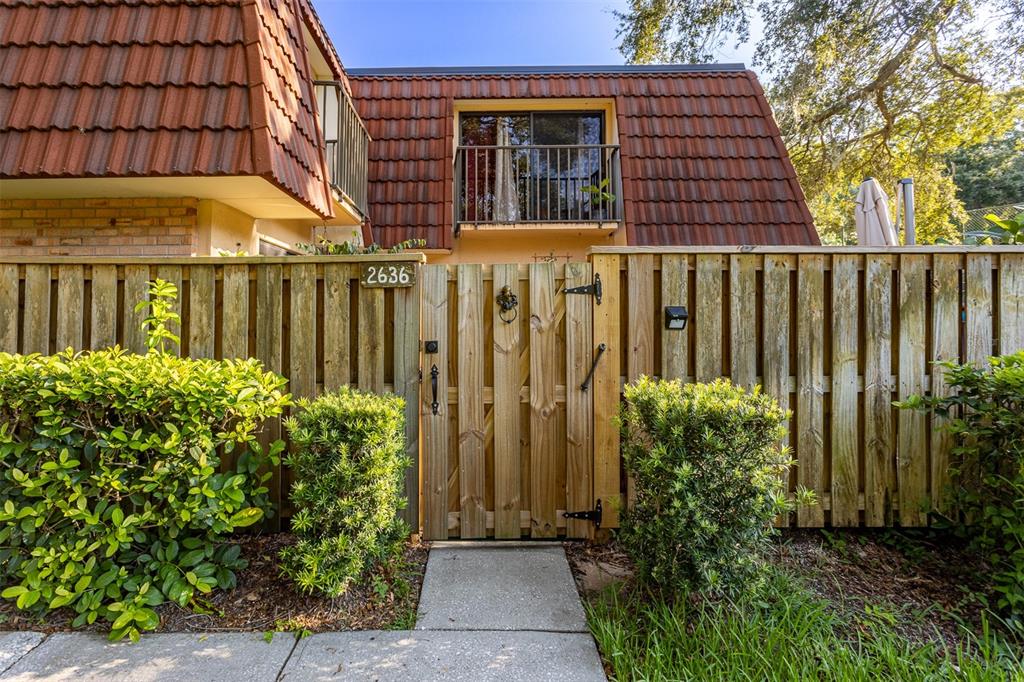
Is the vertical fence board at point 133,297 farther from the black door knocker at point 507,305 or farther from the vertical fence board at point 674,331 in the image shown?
the vertical fence board at point 674,331

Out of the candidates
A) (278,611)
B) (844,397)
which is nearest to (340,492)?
(278,611)

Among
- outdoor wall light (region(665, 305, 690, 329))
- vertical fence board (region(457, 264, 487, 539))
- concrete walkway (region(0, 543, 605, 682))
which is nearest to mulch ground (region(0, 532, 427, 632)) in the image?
concrete walkway (region(0, 543, 605, 682))

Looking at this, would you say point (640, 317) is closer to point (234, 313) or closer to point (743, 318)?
point (743, 318)

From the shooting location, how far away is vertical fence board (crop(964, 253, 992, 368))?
3174 mm

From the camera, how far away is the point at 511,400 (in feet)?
10.5

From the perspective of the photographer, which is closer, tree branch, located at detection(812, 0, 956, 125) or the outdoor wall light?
the outdoor wall light

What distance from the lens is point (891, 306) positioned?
10.6ft

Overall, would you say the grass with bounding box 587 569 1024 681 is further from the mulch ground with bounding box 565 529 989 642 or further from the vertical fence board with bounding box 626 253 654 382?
the vertical fence board with bounding box 626 253 654 382

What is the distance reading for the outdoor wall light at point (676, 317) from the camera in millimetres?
3135

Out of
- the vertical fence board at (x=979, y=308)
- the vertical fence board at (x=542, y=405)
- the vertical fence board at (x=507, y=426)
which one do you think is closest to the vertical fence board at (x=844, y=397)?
the vertical fence board at (x=979, y=308)

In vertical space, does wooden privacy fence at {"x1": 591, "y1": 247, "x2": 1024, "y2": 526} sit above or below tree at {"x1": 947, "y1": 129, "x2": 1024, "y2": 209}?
below

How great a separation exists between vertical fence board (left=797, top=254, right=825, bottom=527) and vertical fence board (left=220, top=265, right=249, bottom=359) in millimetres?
3450

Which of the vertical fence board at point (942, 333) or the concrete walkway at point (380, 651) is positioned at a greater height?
the vertical fence board at point (942, 333)

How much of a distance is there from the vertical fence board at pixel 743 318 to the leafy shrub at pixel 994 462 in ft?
2.89
